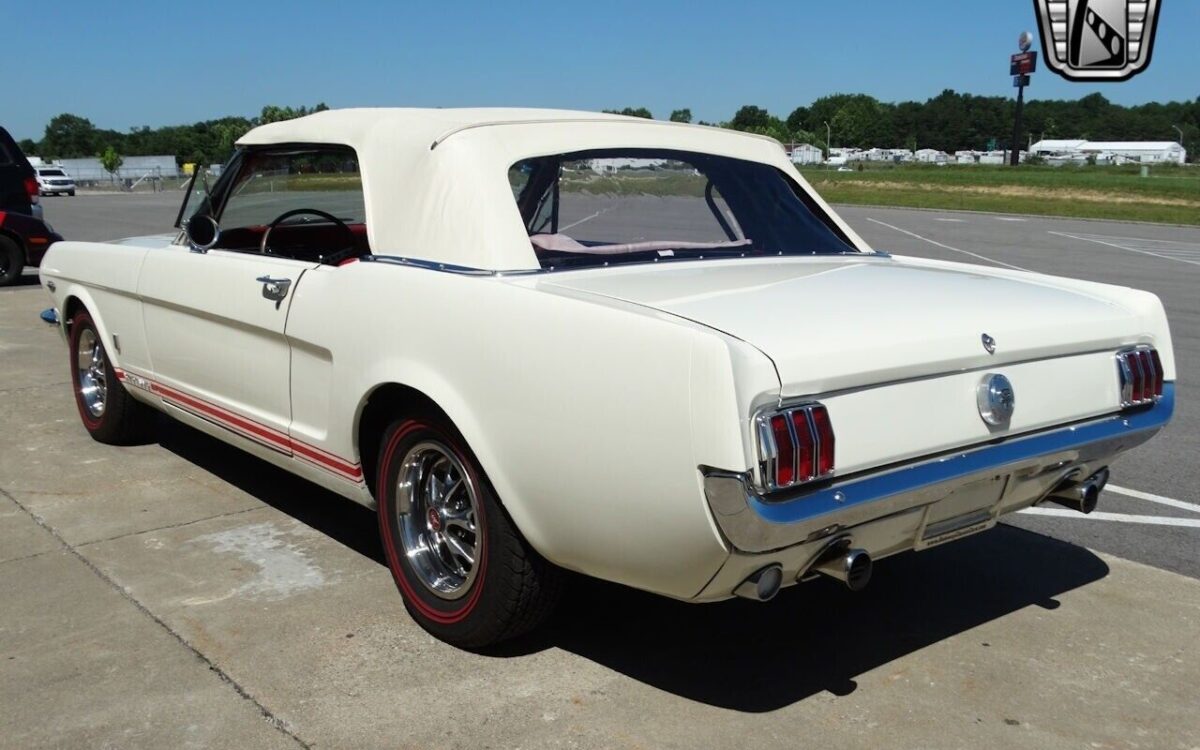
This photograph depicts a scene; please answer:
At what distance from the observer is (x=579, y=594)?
4090 millimetres

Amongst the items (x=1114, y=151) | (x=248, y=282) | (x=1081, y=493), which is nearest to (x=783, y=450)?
(x=1081, y=493)

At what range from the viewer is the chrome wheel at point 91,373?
19.4 feet

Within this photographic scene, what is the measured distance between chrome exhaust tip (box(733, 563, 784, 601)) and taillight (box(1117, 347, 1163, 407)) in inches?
54.1

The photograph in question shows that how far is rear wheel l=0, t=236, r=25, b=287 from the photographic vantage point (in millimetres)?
13578

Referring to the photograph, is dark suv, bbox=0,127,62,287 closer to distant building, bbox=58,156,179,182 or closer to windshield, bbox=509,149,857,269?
windshield, bbox=509,149,857,269

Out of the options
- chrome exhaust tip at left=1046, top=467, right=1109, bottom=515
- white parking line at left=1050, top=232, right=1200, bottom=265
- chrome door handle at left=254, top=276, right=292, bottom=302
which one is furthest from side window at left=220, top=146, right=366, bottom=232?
white parking line at left=1050, top=232, right=1200, bottom=265

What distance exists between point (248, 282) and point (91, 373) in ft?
7.29

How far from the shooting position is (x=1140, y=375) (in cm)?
358

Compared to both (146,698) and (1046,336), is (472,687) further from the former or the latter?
(1046,336)

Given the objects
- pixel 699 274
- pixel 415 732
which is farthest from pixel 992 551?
pixel 415 732

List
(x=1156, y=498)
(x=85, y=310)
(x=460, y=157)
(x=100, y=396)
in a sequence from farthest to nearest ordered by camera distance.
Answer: (x=100, y=396) < (x=85, y=310) < (x=1156, y=498) < (x=460, y=157)

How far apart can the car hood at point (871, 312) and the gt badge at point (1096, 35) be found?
13.2m

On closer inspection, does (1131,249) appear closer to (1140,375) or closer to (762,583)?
(1140,375)

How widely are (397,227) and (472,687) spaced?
4.85 feet
